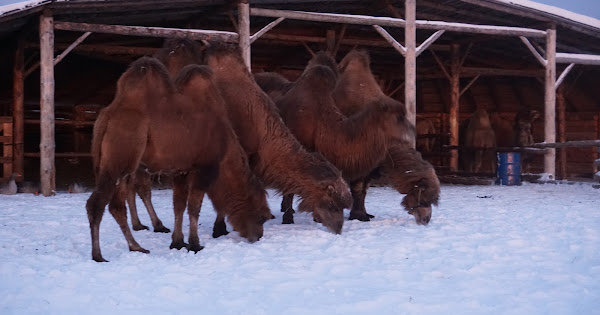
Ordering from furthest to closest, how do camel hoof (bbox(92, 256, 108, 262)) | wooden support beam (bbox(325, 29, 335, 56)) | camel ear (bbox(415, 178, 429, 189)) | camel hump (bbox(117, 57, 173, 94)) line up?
wooden support beam (bbox(325, 29, 335, 56)), camel ear (bbox(415, 178, 429, 189)), camel hump (bbox(117, 57, 173, 94)), camel hoof (bbox(92, 256, 108, 262))

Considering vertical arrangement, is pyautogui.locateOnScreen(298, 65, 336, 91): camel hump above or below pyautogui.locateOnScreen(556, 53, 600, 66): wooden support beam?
below

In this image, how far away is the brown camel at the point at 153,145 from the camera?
17.9ft

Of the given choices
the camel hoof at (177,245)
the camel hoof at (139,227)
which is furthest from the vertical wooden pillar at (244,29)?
the camel hoof at (177,245)

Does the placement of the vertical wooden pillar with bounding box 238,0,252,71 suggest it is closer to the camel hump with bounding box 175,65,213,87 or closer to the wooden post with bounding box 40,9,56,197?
the wooden post with bounding box 40,9,56,197

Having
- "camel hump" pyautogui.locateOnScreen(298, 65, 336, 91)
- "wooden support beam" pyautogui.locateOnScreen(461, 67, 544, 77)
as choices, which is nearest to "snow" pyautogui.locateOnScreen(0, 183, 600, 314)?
"camel hump" pyautogui.locateOnScreen(298, 65, 336, 91)

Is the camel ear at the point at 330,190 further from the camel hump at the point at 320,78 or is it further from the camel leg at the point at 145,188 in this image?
the camel leg at the point at 145,188

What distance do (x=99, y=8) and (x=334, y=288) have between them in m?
8.67

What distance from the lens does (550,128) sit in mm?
15484

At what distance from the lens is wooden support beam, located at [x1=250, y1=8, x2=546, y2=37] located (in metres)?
12.7

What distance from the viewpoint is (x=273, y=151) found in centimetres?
674

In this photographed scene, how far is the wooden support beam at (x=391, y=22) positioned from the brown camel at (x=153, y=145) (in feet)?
22.6

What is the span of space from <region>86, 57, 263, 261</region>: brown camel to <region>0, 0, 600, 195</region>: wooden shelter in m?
5.49

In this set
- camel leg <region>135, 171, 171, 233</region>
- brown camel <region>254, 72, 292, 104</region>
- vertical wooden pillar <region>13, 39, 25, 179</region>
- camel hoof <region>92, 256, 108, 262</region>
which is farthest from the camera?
vertical wooden pillar <region>13, 39, 25, 179</region>

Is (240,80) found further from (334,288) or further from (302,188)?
(334,288)
